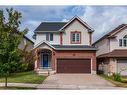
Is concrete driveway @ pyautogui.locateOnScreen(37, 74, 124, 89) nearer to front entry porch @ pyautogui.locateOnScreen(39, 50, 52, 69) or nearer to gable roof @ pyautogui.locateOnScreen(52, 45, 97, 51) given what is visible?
gable roof @ pyautogui.locateOnScreen(52, 45, 97, 51)

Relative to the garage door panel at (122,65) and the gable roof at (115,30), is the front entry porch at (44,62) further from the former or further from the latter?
the garage door panel at (122,65)

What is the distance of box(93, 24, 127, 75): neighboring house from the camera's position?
42812 millimetres

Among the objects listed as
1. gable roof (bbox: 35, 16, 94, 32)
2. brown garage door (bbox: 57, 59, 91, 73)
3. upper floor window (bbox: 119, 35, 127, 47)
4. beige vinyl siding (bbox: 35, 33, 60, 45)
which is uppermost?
gable roof (bbox: 35, 16, 94, 32)

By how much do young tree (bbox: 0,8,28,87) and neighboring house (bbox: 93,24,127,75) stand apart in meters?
18.1

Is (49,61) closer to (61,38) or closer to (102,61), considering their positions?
(61,38)

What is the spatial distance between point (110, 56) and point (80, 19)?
5.93 metres

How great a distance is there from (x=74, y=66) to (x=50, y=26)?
6028 mm

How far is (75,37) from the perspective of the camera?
46406 mm

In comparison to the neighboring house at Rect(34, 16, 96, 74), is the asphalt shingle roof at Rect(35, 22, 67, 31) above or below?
above

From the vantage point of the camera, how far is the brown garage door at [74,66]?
147ft

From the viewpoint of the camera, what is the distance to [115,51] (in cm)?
4456

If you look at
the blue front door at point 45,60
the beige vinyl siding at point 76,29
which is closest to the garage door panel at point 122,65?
the beige vinyl siding at point 76,29

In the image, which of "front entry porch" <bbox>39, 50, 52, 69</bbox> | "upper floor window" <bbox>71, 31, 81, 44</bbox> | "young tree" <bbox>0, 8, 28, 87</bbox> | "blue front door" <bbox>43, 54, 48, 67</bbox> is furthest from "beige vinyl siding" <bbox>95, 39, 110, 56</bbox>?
"young tree" <bbox>0, 8, 28, 87</bbox>

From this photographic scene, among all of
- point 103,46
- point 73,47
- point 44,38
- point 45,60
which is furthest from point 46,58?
point 103,46
